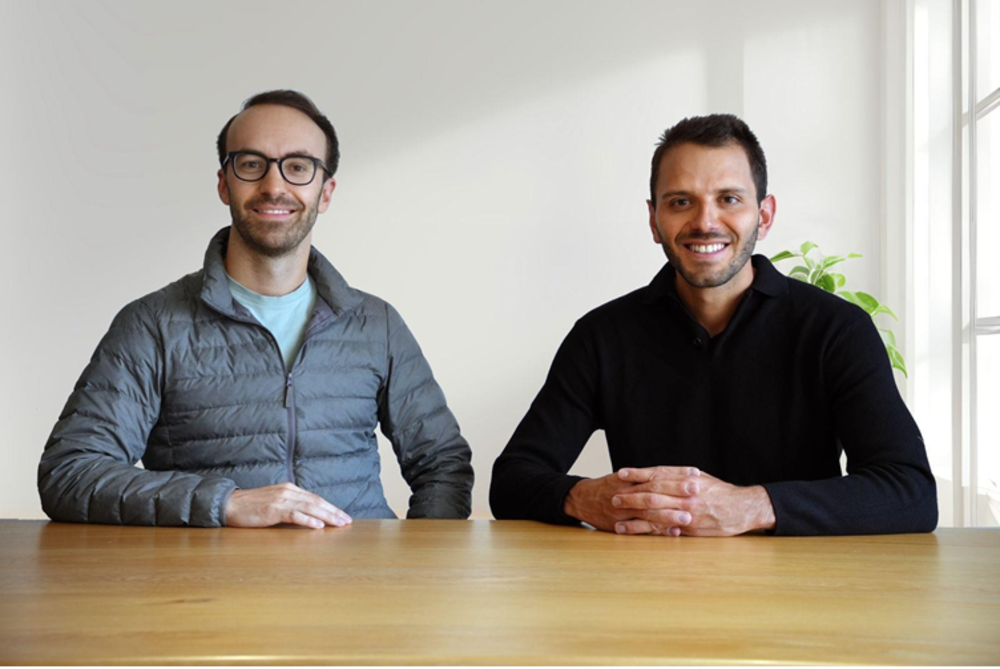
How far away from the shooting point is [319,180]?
7.14 ft

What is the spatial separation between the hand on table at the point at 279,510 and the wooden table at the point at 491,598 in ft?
0.19

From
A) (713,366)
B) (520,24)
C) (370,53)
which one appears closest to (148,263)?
(370,53)

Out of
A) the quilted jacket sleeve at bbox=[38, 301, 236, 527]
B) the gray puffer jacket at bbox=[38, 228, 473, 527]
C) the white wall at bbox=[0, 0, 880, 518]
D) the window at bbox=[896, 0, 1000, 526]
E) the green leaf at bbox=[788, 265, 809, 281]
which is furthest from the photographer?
the white wall at bbox=[0, 0, 880, 518]

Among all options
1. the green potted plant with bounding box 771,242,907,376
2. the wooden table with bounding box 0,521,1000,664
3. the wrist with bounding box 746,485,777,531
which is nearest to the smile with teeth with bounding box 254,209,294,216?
the wooden table with bounding box 0,521,1000,664

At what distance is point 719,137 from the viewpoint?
2.03 m

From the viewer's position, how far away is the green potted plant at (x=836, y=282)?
3.74 m

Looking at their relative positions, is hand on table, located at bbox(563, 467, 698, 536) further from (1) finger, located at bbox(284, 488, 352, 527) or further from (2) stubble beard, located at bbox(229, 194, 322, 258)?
(2) stubble beard, located at bbox(229, 194, 322, 258)

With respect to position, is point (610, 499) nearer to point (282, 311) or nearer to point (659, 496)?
point (659, 496)

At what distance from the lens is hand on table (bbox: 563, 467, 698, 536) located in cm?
158

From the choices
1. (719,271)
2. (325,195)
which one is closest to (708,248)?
(719,271)

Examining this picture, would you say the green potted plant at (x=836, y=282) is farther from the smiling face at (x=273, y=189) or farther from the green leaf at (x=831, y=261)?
the smiling face at (x=273, y=189)

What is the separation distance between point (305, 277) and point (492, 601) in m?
1.25

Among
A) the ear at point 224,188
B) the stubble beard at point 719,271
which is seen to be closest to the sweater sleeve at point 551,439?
the stubble beard at point 719,271

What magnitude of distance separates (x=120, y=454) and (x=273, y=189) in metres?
0.62
